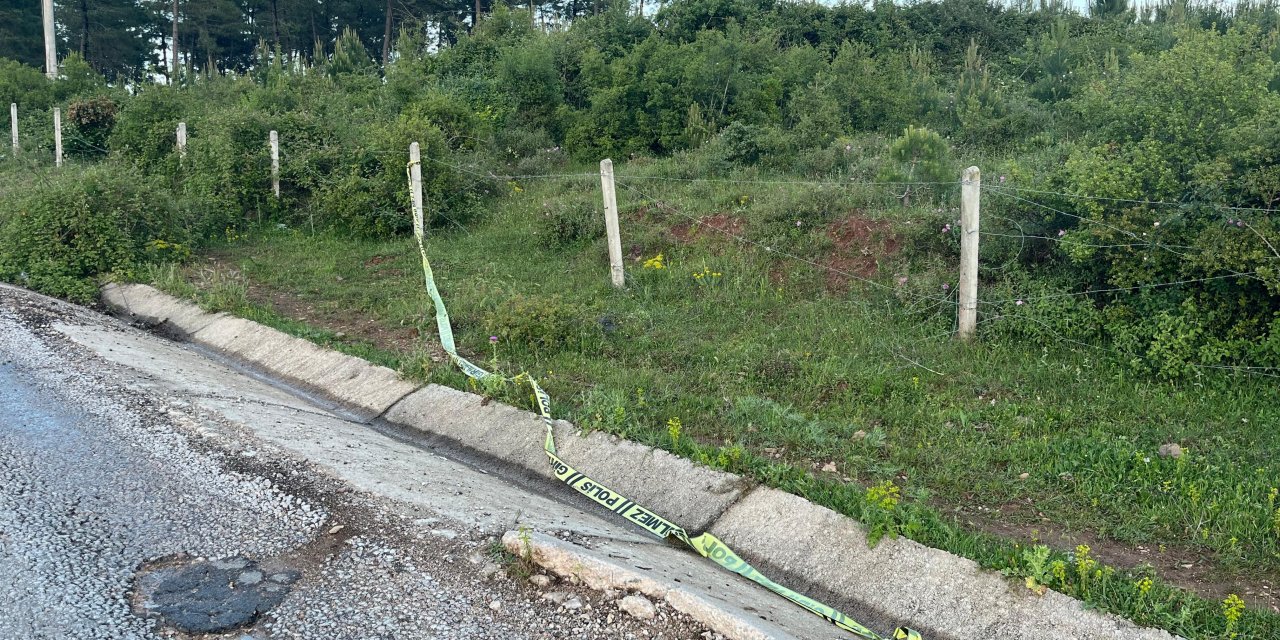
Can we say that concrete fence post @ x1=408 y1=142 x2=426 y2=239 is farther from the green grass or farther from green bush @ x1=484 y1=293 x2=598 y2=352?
green bush @ x1=484 y1=293 x2=598 y2=352

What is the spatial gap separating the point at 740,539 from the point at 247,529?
248cm

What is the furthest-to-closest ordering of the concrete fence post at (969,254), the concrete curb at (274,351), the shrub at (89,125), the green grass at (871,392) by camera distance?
the shrub at (89,125), the concrete curb at (274,351), the concrete fence post at (969,254), the green grass at (871,392)

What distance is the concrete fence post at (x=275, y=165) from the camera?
47.6 ft

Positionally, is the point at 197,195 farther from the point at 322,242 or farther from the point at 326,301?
the point at 326,301

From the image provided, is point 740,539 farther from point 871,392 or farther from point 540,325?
point 540,325

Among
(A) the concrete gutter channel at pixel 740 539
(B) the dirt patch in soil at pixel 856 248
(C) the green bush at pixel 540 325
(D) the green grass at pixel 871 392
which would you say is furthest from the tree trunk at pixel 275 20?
(A) the concrete gutter channel at pixel 740 539

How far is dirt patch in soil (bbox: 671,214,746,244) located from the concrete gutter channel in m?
3.91

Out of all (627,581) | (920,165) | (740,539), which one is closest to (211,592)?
Result: (627,581)

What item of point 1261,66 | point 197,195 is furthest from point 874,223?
point 197,195

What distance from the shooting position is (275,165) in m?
14.6

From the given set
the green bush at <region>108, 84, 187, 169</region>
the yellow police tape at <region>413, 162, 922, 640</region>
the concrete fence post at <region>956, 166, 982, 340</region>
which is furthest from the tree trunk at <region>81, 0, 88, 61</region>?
the concrete fence post at <region>956, 166, 982, 340</region>

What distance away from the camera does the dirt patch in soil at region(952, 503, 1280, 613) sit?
4.38m

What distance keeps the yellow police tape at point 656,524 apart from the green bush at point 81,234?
585 centimetres

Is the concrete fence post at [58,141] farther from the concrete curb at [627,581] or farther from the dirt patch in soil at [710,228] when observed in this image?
the concrete curb at [627,581]
